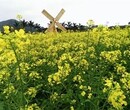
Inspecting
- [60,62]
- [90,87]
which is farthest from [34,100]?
[90,87]

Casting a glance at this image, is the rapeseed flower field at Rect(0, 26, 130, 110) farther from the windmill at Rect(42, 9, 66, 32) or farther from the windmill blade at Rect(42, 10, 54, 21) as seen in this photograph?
the windmill blade at Rect(42, 10, 54, 21)

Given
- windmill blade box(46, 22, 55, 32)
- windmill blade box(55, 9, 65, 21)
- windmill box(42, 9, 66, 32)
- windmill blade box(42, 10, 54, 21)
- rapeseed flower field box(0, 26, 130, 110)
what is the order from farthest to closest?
windmill blade box(55, 9, 65, 21) → windmill blade box(42, 10, 54, 21) → windmill box(42, 9, 66, 32) → windmill blade box(46, 22, 55, 32) → rapeseed flower field box(0, 26, 130, 110)

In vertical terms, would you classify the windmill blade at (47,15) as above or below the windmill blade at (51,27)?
above

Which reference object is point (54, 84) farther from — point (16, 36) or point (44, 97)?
point (16, 36)

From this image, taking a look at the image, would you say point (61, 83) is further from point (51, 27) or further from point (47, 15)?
point (47, 15)

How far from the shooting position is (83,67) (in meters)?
5.63

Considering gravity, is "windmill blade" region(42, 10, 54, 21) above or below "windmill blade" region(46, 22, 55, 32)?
above

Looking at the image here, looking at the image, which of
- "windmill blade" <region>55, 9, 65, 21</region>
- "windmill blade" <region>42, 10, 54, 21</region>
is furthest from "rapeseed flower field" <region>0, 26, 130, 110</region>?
"windmill blade" <region>55, 9, 65, 21</region>

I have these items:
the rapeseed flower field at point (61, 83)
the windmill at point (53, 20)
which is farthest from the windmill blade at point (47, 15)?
the rapeseed flower field at point (61, 83)

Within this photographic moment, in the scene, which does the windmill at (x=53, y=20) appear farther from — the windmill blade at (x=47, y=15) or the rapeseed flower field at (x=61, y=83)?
the rapeseed flower field at (x=61, y=83)

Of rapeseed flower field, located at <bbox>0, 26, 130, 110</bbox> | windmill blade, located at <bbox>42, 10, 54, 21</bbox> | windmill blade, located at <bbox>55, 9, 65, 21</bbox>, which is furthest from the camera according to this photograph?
windmill blade, located at <bbox>55, 9, 65, 21</bbox>

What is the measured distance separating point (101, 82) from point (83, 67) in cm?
97

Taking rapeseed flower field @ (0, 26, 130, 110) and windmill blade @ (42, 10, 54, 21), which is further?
windmill blade @ (42, 10, 54, 21)

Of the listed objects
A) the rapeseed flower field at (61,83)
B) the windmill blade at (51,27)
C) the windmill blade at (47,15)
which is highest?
the windmill blade at (47,15)
